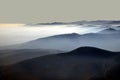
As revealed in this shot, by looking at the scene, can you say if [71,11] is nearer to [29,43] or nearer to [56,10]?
[56,10]

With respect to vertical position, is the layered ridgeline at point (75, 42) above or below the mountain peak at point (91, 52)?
above

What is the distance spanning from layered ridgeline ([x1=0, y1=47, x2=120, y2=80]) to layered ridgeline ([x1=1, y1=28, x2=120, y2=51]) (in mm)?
27


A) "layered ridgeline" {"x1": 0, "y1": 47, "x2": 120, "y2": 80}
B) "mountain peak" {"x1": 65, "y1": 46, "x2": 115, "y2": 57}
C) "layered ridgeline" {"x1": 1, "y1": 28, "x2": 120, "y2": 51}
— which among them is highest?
"layered ridgeline" {"x1": 1, "y1": 28, "x2": 120, "y2": 51}

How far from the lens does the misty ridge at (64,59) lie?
0.67 metres

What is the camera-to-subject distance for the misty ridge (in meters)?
0.67

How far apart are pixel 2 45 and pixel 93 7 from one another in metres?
1.45

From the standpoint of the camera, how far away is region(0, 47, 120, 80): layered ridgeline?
67cm

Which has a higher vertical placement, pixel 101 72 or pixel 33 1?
pixel 33 1

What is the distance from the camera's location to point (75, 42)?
0.76 meters

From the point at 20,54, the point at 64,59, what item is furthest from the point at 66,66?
the point at 20,54

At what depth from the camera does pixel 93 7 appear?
2141mm

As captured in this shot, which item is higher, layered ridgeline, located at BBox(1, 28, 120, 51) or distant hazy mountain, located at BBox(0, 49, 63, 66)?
layered ridgeline, located at BBox(1, 28, 120, 51)

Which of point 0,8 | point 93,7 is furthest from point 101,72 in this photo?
point 0,8

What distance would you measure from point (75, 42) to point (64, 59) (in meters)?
0.08
